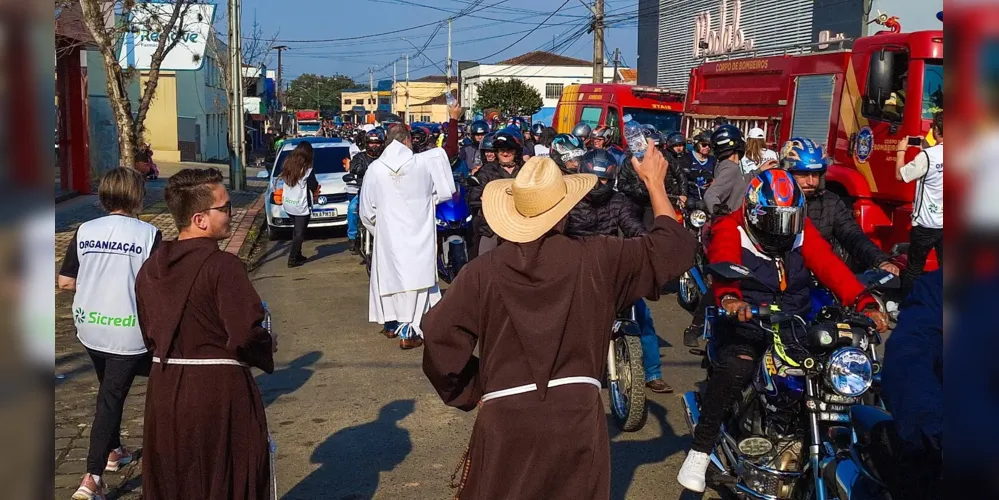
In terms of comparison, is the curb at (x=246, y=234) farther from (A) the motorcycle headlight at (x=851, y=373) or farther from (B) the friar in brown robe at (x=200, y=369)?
(A) the motorcycle headlight at (x=851, y=373)

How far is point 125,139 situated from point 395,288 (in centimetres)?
558

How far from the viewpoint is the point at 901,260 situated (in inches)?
205

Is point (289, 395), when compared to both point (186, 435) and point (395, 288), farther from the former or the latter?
point (186, 435)

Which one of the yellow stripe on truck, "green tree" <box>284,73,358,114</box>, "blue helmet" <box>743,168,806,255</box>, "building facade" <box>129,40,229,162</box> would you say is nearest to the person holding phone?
"blue helmet" <box>743,168,806,255</box>

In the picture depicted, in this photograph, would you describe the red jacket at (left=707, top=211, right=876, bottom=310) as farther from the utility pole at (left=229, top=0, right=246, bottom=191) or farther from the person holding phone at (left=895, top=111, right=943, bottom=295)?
the utility pole at (left=229, top=0, right=246, bottom=191)

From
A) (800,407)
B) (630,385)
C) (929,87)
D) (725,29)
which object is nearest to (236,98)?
(725,29)

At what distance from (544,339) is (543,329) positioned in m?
0.03

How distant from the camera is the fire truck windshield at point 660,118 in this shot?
20453 millimetres

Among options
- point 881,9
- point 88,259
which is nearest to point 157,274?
point 88,259

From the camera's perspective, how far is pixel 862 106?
40.9 ft

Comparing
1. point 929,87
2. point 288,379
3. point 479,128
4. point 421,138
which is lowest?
point 288,379

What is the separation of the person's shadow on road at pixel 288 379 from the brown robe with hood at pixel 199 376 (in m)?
3.56

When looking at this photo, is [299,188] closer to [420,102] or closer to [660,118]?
[660,118]

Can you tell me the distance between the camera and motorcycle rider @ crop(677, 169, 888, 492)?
15.4 feet
